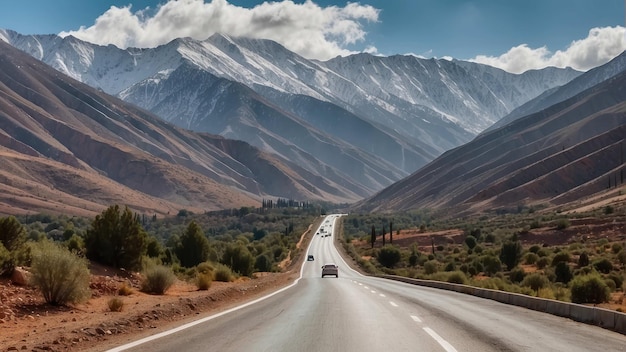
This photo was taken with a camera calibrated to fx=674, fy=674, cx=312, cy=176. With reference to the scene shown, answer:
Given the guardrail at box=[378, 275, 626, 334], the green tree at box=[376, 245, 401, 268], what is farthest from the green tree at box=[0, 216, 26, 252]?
the green tree at box=[376, 245, 401, 268]

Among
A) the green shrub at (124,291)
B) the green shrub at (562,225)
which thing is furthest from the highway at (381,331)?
the green shrub at (562,225)

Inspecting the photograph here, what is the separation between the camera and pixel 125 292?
2330 centimetres

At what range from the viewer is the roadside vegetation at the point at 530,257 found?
31297 millimetres

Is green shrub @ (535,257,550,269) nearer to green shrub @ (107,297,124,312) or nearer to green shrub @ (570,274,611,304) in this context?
green shrub @ (570,274,611,304)

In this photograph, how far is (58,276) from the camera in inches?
714

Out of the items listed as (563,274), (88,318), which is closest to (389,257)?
(563,274)

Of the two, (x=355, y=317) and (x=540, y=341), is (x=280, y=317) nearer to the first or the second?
(x=355, y=317)

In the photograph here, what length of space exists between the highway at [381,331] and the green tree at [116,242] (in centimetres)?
1122

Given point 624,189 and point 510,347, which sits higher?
point 624,189

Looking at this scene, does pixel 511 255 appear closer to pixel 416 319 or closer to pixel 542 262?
pixel 542 262

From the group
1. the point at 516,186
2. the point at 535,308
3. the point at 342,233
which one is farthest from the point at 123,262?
the point at 516,186

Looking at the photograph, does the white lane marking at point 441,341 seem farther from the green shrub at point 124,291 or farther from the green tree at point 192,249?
the green tree at point 192,249

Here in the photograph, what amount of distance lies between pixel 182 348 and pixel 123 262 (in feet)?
65.1

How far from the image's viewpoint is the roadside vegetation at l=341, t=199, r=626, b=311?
31297 mm
